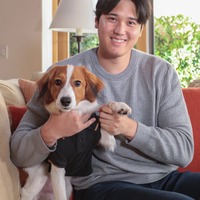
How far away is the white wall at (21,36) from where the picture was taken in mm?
3262

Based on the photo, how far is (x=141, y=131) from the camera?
4.24 ft

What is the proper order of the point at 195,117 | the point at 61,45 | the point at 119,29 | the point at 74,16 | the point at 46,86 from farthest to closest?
the point at 61,45, the point at 74,16, the point at 195,117, the point at 119,29, the point at 46,86

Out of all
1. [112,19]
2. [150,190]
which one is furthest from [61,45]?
[150,190]

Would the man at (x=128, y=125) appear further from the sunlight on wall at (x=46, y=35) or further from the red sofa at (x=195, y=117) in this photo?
the sunlight on wall at (x=46, y=35)

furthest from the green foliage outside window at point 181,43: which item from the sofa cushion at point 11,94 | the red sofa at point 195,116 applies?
the sofa cushion at point 11,94

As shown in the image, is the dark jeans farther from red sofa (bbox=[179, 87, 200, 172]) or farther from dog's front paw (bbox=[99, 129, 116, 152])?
red sofa (bbox=[179, 87, 200, 172])

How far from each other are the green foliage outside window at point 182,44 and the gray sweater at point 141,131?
6.25 ft

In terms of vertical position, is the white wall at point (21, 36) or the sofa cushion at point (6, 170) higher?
the white wall at point (21, 36)

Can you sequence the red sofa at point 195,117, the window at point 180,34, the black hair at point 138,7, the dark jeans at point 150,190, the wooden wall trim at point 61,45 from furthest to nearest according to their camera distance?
the wooden wall trim at point 61,45 < the window at point 180,34 < the red sofa at point 195,117 < the black hair at point 138,7 < the dark jeans at point 150,190

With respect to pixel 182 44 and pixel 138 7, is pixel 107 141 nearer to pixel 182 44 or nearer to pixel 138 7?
pixel 138 7

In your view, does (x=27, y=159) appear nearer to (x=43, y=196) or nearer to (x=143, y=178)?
(x=43, y=196)

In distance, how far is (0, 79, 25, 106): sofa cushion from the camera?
1780mm

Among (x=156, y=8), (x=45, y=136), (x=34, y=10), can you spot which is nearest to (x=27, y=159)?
(x=45, y=136)

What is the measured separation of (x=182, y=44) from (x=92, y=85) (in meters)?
2.15
